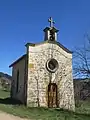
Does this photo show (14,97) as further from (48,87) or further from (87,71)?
(87,71)

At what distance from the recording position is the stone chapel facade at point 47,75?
69.9 feet

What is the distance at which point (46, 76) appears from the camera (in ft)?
72.4

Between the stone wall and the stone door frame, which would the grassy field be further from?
the stone door frame

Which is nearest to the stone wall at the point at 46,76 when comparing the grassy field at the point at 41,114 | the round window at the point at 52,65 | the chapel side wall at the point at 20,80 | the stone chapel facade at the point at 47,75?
the stone chapel facade at the point at 47,75

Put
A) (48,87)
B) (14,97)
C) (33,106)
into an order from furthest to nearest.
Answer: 1. (14,97)
2. (48,87)
3. (33,106)

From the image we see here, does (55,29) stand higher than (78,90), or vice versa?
(55,29)

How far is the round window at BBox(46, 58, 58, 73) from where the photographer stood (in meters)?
22.4

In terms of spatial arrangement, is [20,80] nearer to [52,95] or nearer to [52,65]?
[52,65]

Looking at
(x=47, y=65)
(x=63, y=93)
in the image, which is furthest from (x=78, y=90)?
(x=47, y=65)

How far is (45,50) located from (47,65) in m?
1.56

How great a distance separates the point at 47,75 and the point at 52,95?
1988mm

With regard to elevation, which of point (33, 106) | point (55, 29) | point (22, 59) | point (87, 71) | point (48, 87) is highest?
point (55, 29)

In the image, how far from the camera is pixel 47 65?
877 inches

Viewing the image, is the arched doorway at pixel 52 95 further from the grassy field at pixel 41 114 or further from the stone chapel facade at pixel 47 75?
the grassy field at pixel 41 114
